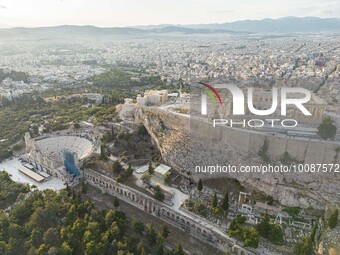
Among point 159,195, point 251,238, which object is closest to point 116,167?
point 159,195

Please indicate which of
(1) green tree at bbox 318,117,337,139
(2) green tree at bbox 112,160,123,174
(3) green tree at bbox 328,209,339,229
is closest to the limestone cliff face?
(1) green tree at bbox 318,117,337,139

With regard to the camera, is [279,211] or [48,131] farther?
[48,131]

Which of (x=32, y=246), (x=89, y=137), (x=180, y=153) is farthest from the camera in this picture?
(x=89, y=137)

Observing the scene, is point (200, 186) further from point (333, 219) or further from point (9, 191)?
point (9, 191)

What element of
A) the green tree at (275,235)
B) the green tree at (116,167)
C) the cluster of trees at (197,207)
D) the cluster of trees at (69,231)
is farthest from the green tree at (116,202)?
the green tree at (275,235)

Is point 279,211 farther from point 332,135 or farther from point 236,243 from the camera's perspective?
point 332,135

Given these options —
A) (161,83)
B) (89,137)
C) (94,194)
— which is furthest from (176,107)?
(161,83)
